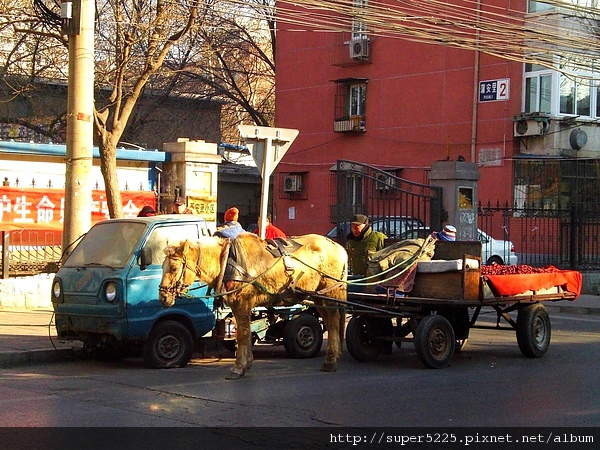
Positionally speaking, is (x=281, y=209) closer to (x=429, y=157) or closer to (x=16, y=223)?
(x=429, y=157)

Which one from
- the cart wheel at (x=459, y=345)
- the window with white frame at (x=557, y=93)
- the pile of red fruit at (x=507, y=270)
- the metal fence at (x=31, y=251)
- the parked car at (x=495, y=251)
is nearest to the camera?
the pile of red fruit at (x=507, y=270)

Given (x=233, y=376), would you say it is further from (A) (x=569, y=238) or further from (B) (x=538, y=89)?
(B) (x=538, y=89)

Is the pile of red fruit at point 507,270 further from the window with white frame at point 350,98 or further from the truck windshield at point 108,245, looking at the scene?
the window with white frame at point 350,98

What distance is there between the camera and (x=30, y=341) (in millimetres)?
13305

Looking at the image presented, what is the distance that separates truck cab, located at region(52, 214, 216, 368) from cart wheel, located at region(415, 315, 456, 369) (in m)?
2.83

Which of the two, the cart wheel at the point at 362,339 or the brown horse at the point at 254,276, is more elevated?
the brown horse at the point at 254,276

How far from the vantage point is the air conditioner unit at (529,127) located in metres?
31.6

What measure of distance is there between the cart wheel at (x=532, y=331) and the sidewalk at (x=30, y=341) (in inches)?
247

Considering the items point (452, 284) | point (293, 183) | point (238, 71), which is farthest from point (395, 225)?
point (238, 71)

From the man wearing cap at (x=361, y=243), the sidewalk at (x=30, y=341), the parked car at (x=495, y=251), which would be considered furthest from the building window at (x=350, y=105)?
the man wearing cap at (x=361, y=243)

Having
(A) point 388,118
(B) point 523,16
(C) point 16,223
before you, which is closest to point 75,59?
(C) point 16,223

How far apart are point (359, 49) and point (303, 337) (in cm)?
2618

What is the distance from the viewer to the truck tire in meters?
11.6

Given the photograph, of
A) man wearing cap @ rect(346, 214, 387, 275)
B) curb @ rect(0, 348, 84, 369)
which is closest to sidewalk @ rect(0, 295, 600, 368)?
curb @ rect(0, 348, 84, 369)
